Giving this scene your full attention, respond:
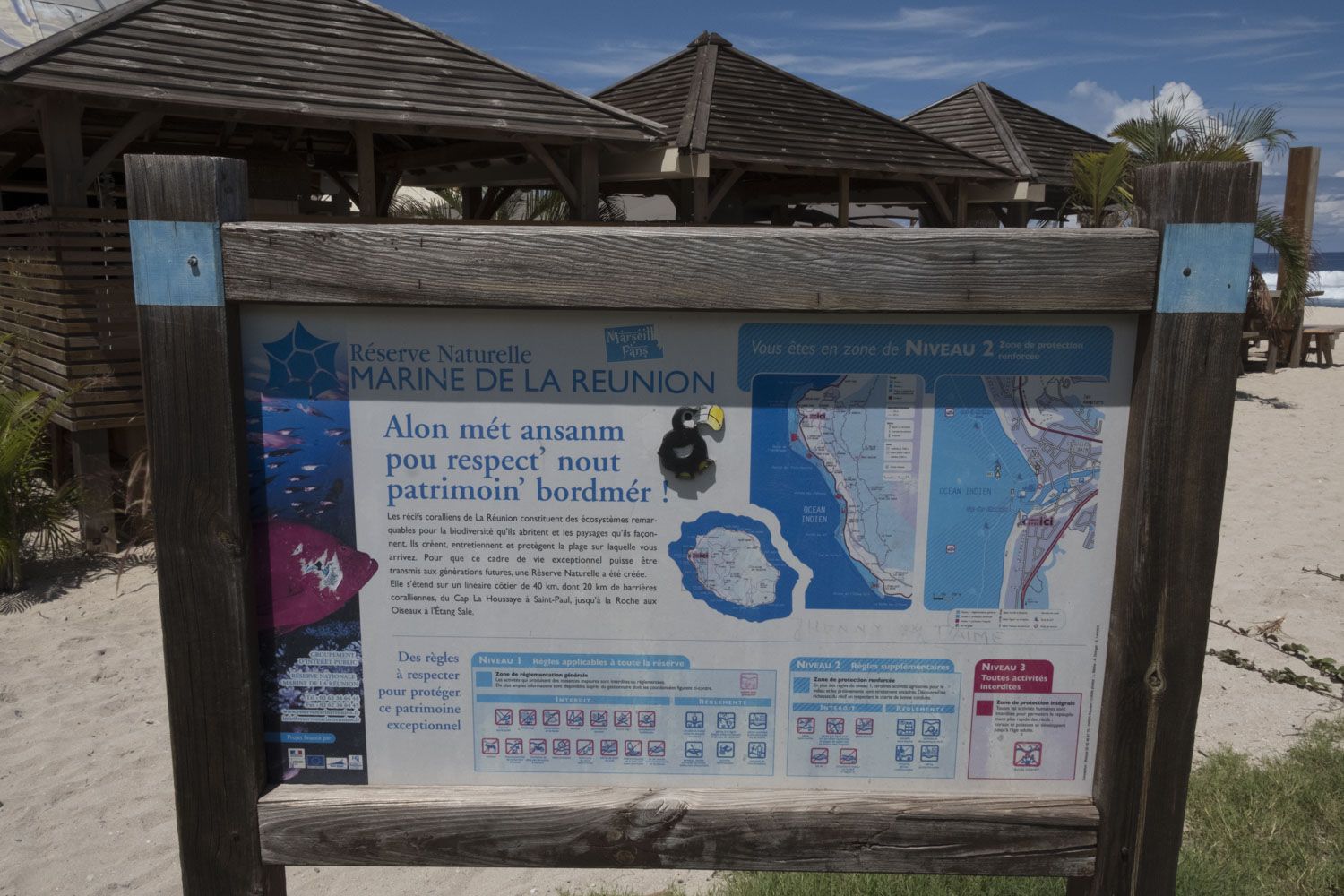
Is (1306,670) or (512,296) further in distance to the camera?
(1306,670)

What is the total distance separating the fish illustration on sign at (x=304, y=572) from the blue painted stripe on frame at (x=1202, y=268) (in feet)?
4.32

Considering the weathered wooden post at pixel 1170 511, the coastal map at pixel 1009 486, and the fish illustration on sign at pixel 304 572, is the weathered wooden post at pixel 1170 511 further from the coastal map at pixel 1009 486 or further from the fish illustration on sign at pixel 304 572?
the fish illustration on sign at pixel 304 572

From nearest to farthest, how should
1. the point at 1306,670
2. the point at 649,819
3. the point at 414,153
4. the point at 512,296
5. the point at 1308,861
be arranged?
1. the point at 512,296
2. the point at 649,819
3. the point at 1308,861
4. the point at 1306,670
5. the point at 414,153

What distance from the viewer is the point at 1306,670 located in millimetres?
4348

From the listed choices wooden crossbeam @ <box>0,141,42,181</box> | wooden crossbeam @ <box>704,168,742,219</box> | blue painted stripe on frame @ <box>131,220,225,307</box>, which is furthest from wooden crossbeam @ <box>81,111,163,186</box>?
blue painted stripe on frame @ <box>131,220,225,307</box>

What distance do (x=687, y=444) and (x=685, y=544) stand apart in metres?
0.16

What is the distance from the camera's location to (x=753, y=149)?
8617mm

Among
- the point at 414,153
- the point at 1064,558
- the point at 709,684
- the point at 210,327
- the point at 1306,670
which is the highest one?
the point at 414,153

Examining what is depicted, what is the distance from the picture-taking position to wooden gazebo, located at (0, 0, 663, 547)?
5.68 m

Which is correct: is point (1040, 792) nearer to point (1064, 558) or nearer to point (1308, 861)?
point (1064, 558)

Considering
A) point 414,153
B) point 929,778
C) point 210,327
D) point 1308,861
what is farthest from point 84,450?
point 1308,861

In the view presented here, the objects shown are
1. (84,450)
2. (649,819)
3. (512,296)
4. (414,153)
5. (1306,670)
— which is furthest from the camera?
(414,153)

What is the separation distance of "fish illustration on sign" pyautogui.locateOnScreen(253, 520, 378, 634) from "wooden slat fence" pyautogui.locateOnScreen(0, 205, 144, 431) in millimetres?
5161

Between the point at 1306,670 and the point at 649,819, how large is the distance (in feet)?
13.0
